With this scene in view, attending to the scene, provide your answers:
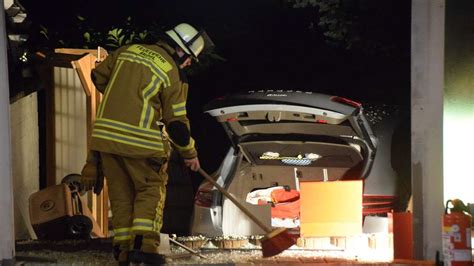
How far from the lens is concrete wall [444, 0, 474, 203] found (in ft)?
30.8

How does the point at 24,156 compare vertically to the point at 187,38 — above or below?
below

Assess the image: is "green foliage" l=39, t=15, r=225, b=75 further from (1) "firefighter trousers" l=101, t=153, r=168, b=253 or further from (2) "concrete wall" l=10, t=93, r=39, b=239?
(1) "firefighter trousers" l=101, t=153, r=168, b=253

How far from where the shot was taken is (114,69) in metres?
7.79

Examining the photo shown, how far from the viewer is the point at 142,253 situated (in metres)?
7.66

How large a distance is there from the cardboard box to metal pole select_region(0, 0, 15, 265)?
268 centimetres

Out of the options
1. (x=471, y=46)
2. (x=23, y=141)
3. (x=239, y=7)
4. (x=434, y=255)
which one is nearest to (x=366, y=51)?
(x=239, y=7)

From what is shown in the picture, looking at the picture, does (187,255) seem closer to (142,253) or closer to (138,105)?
(142,253)

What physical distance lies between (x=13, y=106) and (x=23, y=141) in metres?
0.58

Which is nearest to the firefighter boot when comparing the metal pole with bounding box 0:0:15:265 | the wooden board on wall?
the metal pole with bounding box 0:0:15:265

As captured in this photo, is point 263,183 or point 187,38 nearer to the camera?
point 187,38

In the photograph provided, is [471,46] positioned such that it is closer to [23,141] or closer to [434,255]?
[434,255]

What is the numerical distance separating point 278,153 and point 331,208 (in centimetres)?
82

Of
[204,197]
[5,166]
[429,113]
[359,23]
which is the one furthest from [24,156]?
[429,113]

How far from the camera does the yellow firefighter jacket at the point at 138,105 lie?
7633 mm
